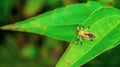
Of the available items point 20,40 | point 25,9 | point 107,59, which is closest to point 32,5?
point 25,9

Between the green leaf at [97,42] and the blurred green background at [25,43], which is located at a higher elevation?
the green leaf at [97,42]

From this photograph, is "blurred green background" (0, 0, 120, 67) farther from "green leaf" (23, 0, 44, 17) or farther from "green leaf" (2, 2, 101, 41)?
"green leaf" (2, 2, 101, 41)

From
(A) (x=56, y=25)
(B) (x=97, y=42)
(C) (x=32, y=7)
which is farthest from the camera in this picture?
(C) (x=32, y=7)

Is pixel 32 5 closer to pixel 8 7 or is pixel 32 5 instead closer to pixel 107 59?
pixel 8 7

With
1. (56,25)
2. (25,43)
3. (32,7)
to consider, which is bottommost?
(25,43)

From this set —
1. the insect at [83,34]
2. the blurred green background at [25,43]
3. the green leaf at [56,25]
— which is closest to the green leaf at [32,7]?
the blurred green background at [25,43]

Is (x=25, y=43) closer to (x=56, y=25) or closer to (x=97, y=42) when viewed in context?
(x=56, y=25)

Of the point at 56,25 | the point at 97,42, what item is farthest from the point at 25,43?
the point at 97,42

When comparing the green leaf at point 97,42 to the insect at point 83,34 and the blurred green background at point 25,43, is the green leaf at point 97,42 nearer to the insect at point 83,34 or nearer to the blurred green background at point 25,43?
the insect at point 83,34
